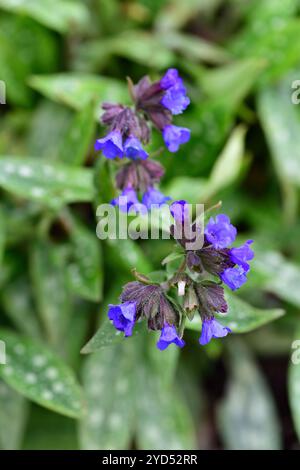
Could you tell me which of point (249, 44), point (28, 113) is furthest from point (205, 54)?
point (28, 113)

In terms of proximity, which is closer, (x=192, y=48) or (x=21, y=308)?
(x=21, y=308)

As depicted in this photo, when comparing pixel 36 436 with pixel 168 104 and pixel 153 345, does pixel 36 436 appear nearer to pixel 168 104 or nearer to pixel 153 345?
pixel 153 345

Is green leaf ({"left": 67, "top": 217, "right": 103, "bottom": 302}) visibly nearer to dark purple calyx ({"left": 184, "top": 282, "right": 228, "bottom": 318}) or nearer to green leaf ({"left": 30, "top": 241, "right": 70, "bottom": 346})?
green leaf ({"left": 30, "top": 241, "right": 70, "bottom": 346})

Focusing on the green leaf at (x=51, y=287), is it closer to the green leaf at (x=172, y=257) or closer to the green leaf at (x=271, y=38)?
the green leaf at (x=172, y=257)

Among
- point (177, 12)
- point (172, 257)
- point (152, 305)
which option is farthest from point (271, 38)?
point (152, 305)

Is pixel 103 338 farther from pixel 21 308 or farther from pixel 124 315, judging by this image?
pixel 21 308
